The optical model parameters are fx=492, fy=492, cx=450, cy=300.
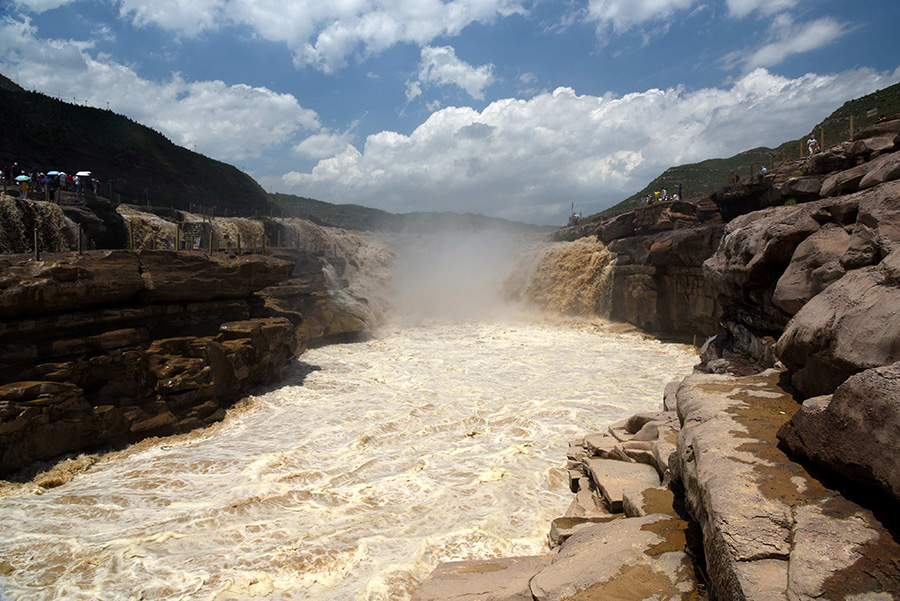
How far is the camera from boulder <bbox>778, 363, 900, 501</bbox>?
2264mm

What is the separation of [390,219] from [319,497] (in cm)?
6383

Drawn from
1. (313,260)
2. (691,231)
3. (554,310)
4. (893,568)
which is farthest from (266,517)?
(554,310)

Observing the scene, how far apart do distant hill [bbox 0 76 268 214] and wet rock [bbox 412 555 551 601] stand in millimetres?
27224

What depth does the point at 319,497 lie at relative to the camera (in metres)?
6.76

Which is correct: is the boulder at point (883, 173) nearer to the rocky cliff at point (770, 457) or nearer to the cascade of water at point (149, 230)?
the rocky cliff at point (770, 457)

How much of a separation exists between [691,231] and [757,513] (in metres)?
15.9

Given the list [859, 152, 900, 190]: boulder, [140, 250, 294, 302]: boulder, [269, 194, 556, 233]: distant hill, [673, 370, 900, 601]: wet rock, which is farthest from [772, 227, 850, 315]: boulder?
[269, 194, 556, 233]: distant hill

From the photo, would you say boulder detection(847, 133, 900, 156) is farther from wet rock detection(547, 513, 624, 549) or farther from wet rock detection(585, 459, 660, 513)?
wet rock detection(547, 513, 624, 549)

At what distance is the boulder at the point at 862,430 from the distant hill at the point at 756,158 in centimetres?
3664

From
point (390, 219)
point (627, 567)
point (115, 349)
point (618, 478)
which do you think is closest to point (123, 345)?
point (115, 349)

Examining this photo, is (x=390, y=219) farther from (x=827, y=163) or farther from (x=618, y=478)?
(x=618, y=478)

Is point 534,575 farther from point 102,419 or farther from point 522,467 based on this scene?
point 102,419

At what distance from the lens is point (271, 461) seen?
7.98 meters

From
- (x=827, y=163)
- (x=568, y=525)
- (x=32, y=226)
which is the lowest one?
(x=568, y=525)
